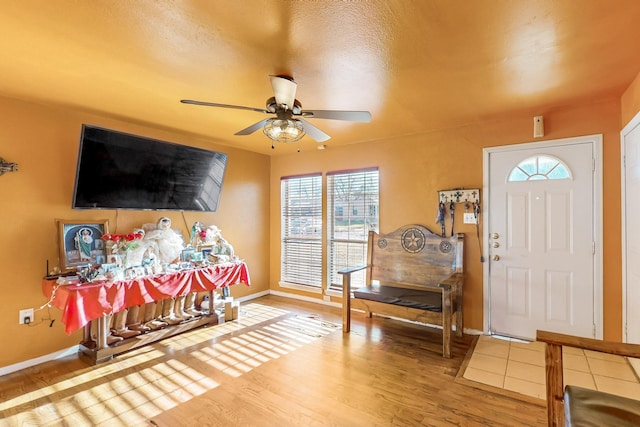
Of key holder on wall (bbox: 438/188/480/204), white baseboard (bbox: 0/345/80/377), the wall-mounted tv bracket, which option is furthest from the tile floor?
the wall-mounted tv bracket

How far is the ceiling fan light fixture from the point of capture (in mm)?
2268

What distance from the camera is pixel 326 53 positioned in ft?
6.28

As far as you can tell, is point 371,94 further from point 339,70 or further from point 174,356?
point 174,356

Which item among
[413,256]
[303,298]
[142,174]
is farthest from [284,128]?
[303,298]

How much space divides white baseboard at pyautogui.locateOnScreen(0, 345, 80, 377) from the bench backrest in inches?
127

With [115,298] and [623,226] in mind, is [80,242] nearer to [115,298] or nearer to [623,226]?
[115,298]

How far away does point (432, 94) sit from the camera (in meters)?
2.57

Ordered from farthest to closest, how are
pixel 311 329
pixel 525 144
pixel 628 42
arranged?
1. pixel 311 329
2. pixel 525 144
3. pixel 628 42

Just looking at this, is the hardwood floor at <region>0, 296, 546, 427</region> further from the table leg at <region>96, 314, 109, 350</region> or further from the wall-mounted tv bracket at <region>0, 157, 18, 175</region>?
the wall-mounted tv bracket at <region>0, 157, 18, 175</region>

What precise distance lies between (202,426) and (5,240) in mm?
2337

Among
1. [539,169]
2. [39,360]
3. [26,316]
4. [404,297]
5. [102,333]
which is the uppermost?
[539,169]

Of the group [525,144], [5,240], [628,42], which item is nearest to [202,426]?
[5,240]

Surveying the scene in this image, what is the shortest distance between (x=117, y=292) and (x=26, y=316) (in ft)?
2.82

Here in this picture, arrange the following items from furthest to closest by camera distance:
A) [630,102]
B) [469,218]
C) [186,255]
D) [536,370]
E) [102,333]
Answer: [186,255]
[469,218]
[102,333]
[536,370]
[630,102]
